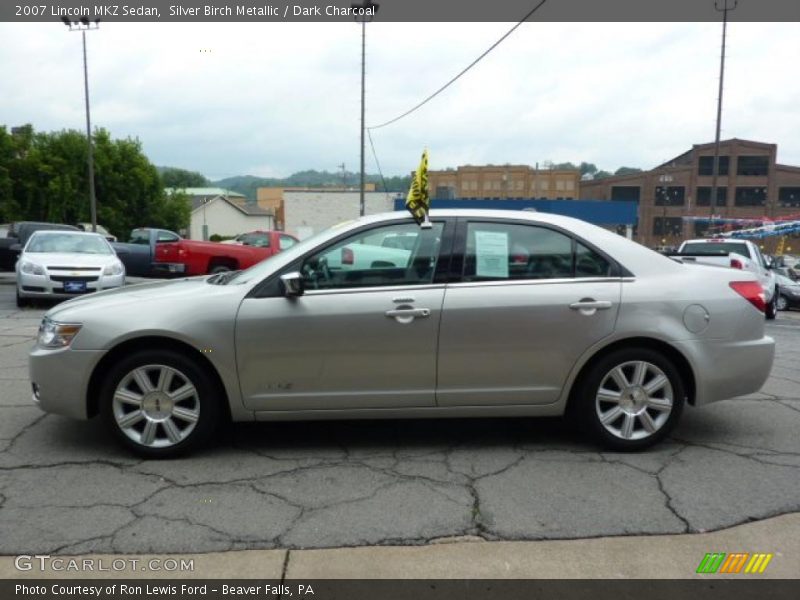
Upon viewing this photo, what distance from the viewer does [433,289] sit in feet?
13.2

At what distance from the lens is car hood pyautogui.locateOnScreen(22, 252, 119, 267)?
1082 cm

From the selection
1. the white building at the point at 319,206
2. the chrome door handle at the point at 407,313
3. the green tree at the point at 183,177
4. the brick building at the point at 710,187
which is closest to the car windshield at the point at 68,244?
the chrome door handle at the point at 407,313

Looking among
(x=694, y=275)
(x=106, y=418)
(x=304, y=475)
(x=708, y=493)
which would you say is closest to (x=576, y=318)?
(x=694, y=275)

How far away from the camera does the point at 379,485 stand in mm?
3652

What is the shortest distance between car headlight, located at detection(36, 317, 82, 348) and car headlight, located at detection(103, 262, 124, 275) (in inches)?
292

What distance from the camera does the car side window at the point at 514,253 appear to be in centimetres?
411

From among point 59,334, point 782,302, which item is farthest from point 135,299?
point 782,302

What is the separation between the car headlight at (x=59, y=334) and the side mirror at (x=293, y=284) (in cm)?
129

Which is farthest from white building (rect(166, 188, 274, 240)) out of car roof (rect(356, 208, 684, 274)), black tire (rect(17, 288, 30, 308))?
car roof (rect(356, 208, 684, 274))

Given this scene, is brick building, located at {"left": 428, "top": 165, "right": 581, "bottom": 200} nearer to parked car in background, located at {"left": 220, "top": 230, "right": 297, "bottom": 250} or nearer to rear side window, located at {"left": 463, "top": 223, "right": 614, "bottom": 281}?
parked car in background, located at {"left": 220, "top": 230, "right": 297, "bottom": 250}

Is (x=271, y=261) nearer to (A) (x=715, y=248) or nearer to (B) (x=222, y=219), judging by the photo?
(A) (x=715, y=248)

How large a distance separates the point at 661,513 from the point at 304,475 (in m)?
1.97

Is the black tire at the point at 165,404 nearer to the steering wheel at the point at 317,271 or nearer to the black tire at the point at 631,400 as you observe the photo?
the steering wheel at the point at 317,271

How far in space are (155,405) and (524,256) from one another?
8.20 ft
